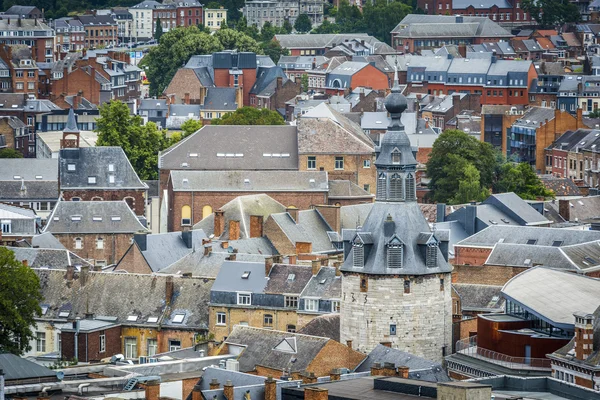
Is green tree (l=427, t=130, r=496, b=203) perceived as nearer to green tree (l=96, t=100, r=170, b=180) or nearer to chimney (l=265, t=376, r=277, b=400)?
green tree (l=96, t=100, r=170, b=180)

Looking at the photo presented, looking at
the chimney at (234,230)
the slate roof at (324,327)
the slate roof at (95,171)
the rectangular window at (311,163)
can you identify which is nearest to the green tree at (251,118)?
the rectangular window at (311,163)

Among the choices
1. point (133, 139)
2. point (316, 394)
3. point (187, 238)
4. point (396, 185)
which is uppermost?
point (396, 185)

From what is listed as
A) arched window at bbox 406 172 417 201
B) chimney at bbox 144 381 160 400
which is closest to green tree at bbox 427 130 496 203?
arched window at bbox 406 172 417 201

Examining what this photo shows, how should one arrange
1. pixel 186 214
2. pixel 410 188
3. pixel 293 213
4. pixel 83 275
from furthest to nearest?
pixel 186 214
pixel 293 213
pixel 83 275
pixel 410 188

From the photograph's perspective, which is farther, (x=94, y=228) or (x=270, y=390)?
(x=94, y=228)

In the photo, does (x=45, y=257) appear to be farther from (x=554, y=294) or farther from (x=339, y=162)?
(x=554, y=294)

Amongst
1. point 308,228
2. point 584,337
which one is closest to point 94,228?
point 308,228

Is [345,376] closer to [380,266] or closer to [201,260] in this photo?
[380,266]
